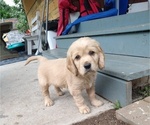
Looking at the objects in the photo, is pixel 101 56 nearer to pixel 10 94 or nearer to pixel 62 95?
pixel 62 95

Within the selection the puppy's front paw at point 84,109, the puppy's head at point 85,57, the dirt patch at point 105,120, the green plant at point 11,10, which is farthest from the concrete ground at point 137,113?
the green plant at point 11,10

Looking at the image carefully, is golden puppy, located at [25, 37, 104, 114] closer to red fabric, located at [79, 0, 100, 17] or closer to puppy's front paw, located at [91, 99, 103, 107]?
puppy's front paw, located at [91, 99, 103, 107]

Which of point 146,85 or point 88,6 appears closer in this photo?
point 146,85

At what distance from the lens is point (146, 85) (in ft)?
6.77

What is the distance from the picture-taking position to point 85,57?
180cm

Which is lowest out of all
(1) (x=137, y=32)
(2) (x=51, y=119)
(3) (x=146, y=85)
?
(2) (x=51, y=119)

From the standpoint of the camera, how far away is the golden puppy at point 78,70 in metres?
1.81

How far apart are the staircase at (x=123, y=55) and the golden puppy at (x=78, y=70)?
7.1 inches

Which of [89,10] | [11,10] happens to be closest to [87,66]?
[89,10]

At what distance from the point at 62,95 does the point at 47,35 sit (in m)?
3.35

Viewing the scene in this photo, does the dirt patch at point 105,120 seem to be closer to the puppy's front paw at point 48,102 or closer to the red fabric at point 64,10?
the puppy's front paw at point 48,102

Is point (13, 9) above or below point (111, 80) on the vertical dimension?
above

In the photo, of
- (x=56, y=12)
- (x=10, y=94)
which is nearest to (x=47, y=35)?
(x=56, y=12)

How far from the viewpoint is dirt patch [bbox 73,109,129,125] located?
1755 millimetres
